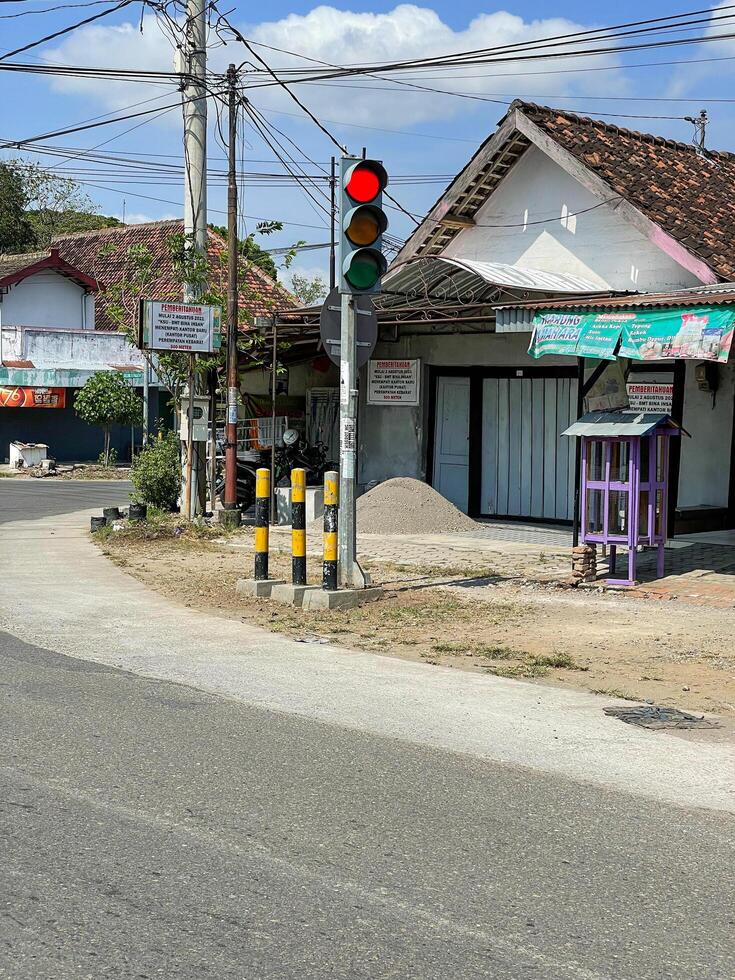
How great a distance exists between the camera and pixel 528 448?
19.6 meters

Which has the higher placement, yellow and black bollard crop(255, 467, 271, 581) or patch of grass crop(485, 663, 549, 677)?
yellow and black bollard crop(255, 467, 271, 581)

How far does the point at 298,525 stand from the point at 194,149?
9.38 m

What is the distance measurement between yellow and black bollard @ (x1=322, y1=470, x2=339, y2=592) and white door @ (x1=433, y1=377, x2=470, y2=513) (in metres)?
9.20

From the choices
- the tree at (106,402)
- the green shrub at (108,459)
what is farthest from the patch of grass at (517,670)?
the green shrub at (108,459)

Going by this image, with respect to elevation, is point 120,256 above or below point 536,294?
above

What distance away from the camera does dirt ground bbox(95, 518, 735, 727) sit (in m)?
8.77

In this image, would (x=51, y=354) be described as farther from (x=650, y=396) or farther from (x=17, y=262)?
(x=650, y=396)

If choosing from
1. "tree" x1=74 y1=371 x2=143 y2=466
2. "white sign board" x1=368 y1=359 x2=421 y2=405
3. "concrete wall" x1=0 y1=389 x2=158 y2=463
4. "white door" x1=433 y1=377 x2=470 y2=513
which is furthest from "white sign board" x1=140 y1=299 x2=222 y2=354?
"concrete wall" x1=0 y1=389 x2=158 y2=463

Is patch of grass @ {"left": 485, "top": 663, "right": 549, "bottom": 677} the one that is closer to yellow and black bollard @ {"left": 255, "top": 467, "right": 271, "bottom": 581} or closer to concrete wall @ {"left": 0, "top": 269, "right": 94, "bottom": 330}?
yellow and black bollard @ {"left": 255, "top": 467, "right": 271, "bottom": 581}

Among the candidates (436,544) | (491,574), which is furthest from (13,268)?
(491,574)

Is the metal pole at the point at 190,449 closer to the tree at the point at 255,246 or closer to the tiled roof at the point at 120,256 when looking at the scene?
the tree at the point at 255,246

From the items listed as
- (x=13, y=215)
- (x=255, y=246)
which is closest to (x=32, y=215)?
(x=13, y=215)

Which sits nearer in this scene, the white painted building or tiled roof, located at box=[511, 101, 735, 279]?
tiled roof, located at box=[511, 101, 735, 279]

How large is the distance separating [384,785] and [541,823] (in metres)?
0.88
